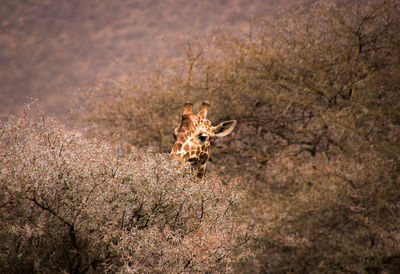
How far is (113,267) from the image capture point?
4.21 meters

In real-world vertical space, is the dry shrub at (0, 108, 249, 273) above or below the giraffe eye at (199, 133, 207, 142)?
below

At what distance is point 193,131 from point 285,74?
18.9ft

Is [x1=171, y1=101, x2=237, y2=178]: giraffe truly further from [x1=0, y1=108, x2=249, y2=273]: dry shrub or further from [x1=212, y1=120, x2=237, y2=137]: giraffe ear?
[x1=0, y1=108, x2=249, y2=273]: dry shrub

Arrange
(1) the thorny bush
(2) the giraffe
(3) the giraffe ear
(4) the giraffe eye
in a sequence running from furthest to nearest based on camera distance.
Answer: (1) the thorny bush → (3) the giraffe ear → (4) the giraffe eye → (2) the giraffe

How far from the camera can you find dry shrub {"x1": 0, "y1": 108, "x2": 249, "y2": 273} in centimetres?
406

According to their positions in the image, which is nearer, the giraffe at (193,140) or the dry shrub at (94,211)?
the dry shrub at (94,211)

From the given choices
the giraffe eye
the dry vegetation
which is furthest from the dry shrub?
the giraffe eye

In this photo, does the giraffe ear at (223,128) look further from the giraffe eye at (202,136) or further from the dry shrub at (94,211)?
the dry shrub at (94,211)

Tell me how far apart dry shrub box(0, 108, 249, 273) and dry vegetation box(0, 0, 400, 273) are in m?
0.02

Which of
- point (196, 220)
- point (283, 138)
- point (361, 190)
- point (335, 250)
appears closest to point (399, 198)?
point (361, 190)

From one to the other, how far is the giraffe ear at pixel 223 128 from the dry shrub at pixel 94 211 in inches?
43.6

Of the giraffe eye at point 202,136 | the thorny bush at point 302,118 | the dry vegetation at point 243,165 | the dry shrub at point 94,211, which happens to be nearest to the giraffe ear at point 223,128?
the giraffe eye at point 202,136

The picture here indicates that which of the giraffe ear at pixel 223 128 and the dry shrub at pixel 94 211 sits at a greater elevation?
the giraffe ear at pixel 223 128

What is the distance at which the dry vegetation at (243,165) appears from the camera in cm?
419
